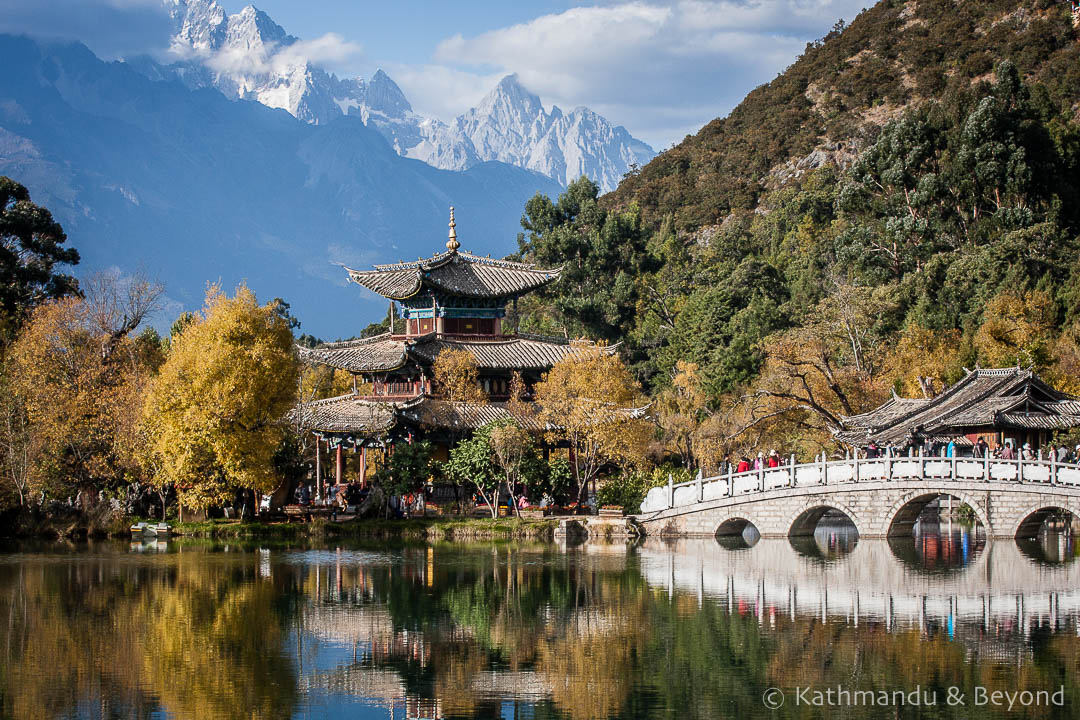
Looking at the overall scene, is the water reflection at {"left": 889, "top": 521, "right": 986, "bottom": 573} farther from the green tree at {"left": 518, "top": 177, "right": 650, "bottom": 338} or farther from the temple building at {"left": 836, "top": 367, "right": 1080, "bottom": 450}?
the green tree at {"left": 518, "top": 177, "right": 650, "bottom": 338}

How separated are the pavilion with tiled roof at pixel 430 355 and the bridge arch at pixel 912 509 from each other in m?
12.8

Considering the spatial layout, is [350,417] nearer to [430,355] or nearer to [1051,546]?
[430,355]

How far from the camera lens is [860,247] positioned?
201 feet

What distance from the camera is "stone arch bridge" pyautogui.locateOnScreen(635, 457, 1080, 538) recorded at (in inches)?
1247

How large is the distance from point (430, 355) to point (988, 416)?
20.3 m

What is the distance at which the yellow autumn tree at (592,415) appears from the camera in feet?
135

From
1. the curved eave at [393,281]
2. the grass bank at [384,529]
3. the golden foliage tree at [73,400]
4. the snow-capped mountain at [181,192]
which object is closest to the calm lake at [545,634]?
the grass bank at [384,529]

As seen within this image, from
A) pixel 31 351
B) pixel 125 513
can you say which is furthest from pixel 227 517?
pixel 31 351

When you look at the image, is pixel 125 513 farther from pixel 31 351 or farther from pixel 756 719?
pixel 756 719

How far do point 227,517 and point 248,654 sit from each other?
21.6 metres

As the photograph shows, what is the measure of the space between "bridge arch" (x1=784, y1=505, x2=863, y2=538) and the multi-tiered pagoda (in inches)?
456

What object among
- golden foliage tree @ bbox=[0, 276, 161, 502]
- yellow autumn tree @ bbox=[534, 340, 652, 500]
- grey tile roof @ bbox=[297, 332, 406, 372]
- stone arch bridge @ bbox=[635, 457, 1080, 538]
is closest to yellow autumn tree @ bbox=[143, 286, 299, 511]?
golden foliage tree @ bbox=[0, 276, 161, 502]

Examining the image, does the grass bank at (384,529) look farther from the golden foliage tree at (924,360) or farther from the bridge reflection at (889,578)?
the golden foliage tree at (924,360)

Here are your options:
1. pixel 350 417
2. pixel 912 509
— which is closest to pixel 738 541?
pixel 912 509
